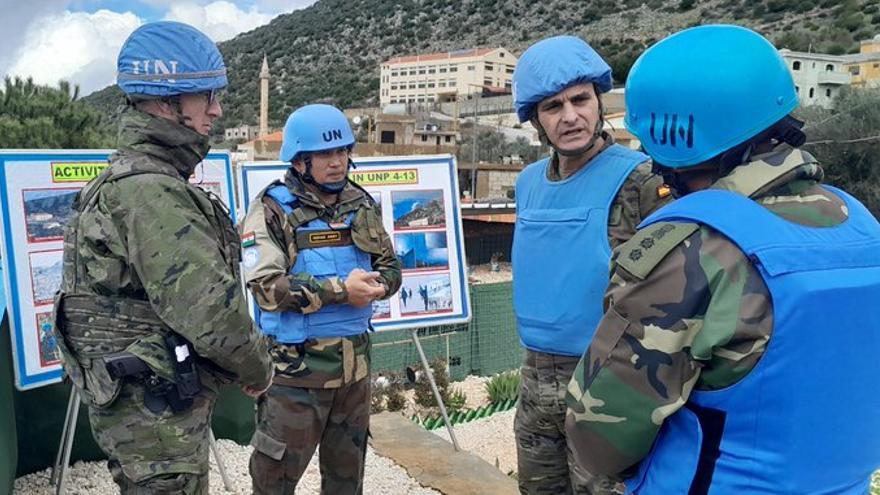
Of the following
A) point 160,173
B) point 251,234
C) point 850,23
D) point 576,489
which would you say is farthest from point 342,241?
point 850,23

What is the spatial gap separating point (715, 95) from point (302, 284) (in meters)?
1.85

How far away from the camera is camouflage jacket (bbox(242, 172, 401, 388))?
9.11 ft

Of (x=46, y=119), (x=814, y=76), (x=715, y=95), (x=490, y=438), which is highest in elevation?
(x=814, y=76)

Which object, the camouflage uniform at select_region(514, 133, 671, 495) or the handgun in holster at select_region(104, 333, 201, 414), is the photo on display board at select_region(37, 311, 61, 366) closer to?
the handgun in holster at select_region(104, 333, 201, 414)

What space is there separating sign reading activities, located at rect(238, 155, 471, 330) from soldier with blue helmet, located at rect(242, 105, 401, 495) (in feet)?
4.91

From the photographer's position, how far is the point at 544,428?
244 cm

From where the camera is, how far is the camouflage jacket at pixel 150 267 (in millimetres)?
1903

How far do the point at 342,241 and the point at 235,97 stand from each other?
3901 inches

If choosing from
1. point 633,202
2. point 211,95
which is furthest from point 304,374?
point 633,202

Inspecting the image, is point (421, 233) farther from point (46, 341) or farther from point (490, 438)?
point (490, 438)

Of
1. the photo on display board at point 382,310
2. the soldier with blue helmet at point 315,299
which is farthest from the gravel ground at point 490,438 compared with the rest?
the soldier with blue helmet at point 315,299

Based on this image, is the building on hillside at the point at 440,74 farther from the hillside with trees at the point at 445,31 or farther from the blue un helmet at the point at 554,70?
the blue un helmet at the point at 554,70

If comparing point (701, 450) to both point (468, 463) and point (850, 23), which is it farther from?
point (850, 23)

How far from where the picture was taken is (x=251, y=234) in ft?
9.44
